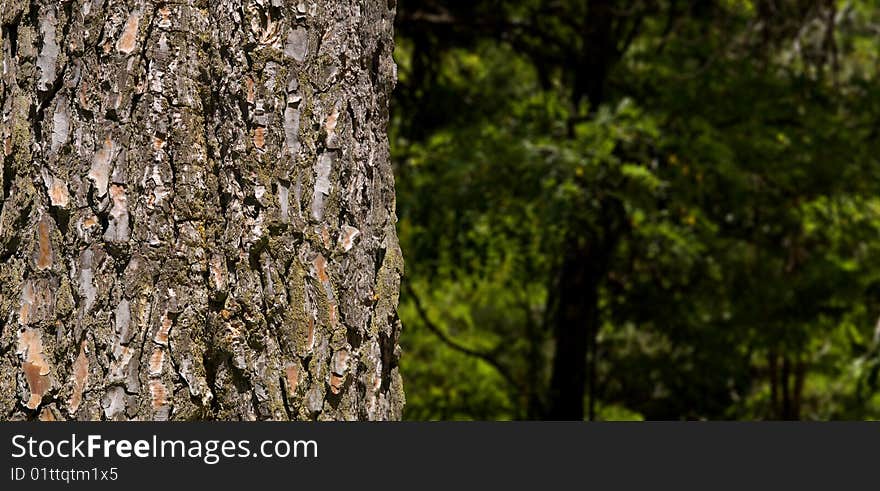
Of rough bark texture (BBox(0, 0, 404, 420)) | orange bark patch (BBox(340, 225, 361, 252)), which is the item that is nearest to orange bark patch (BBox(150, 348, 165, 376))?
rough bark texture (BBox(0, 0, 404, 420))

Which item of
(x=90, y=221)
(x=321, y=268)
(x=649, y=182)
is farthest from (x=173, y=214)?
(x=649, y=182)

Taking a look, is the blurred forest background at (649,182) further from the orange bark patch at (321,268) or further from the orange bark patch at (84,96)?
the orange bark patch at (84,96)

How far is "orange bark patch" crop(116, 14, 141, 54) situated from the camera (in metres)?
1.52

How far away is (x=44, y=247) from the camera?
60.4 inches

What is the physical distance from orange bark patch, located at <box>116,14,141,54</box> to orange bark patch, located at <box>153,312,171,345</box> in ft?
1.24

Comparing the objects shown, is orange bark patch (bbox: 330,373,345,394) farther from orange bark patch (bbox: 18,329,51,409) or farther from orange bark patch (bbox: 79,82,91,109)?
orange bark patch (bbox: 79,82,91,109)

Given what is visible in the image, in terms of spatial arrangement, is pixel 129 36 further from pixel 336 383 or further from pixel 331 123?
pixel 336 383

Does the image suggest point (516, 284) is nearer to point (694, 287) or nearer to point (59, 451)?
point (694, 287)

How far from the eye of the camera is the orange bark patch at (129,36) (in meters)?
1.52

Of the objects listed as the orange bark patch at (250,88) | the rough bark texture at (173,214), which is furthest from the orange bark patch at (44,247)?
the orange bark patch at (250,88)

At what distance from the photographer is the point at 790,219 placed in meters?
6.59

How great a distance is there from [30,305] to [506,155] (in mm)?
4039

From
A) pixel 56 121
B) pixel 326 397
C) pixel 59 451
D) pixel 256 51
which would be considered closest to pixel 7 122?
pixel 56 121

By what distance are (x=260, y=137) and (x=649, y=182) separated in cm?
401
